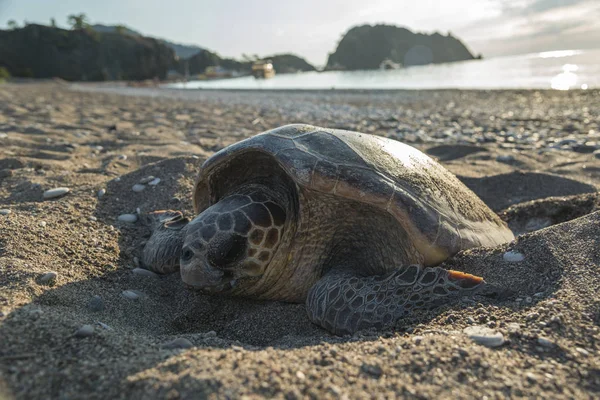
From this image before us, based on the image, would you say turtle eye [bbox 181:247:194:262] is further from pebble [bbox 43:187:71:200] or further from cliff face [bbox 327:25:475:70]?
cliff face [bbox 327:25:475:70]

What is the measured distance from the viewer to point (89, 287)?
7.12 feet

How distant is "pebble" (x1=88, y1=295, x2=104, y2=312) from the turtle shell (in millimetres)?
1089

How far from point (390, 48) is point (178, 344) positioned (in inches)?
4211

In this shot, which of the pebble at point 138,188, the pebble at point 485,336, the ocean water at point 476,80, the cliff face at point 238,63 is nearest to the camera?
the pebble at point 485,336

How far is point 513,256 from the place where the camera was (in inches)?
85.9

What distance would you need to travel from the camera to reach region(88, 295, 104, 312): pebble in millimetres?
1987

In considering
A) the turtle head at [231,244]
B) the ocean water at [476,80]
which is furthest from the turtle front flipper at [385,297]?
the ocean water at [476,80]

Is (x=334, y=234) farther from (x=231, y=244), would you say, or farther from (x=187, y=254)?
(x=187, y=254)

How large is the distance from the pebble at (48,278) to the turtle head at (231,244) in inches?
23.6

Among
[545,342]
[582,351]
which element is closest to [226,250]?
[545,342]

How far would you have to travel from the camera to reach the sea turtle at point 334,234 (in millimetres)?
2066

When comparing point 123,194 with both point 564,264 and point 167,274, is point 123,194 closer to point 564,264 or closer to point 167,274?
point 167,274

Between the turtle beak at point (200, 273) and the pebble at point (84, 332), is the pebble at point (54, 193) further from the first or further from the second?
the pebble at point (84, 332)

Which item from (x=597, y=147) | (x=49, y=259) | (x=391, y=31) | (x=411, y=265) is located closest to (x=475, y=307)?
(x=411, y=265)
